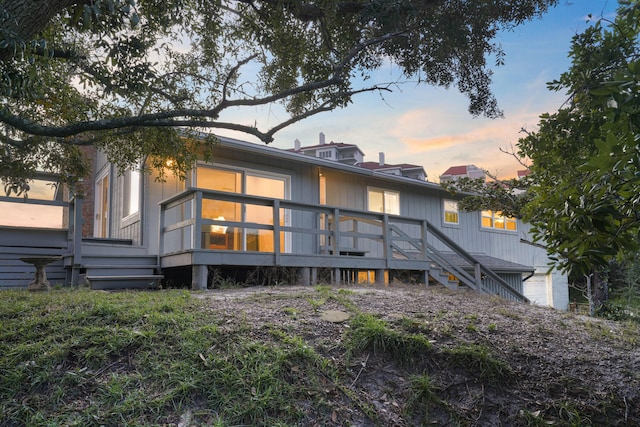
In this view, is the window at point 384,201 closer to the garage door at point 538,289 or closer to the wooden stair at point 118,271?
the wooden stair at point 118,271

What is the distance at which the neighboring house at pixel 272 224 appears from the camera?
8.57 m

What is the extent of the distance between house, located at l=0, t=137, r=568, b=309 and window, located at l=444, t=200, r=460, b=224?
50 mm

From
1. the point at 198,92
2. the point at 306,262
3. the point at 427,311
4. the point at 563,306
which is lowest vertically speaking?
the point at 563,306

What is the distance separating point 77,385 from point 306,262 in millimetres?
5705

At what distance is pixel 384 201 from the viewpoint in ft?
49.0

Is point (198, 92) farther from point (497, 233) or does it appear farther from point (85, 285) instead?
point (497, 233)

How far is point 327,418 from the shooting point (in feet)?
11.7

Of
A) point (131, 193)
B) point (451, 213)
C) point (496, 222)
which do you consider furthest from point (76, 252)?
point (496, 222)

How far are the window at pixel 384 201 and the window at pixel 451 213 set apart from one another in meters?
2.19

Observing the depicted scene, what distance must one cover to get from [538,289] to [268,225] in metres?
15.9

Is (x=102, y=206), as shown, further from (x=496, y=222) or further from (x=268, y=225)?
(x=496, y=222)

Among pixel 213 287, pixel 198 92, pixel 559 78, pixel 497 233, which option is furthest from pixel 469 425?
pixel 497 233

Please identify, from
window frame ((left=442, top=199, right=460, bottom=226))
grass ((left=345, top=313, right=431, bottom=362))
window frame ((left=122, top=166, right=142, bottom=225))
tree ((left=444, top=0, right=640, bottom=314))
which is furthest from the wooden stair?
window frame ((left=442, top=199, right=460, bottom=226))

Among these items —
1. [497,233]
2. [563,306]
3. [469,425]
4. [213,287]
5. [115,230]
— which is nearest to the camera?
[469,425]
